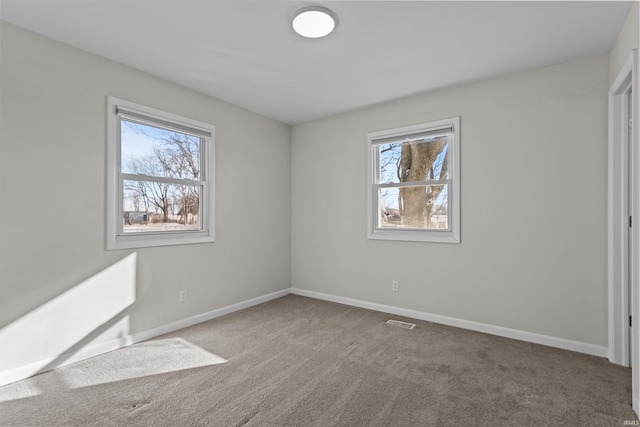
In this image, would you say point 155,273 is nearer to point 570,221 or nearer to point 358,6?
point 358,6

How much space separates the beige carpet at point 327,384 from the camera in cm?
187

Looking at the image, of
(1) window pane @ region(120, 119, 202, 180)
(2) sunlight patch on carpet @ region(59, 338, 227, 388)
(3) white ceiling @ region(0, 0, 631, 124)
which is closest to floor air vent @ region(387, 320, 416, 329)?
(2) sunlight patch on carpet @ region(59, 338, 227, 388)

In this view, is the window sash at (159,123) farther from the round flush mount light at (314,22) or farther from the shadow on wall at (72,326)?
the round flush mount light at (314,22)

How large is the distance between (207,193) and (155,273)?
1.03 metres

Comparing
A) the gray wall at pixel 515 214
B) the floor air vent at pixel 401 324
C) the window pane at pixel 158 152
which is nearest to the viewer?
the gray wall at pixel 515 214

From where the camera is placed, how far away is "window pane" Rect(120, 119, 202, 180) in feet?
9.83

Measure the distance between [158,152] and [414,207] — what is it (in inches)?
115

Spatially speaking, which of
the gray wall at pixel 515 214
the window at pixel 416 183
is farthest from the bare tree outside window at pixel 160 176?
the window at pixel 416 183

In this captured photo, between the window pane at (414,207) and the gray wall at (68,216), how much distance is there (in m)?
2.08

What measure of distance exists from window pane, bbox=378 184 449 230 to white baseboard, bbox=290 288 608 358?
3.27 feet

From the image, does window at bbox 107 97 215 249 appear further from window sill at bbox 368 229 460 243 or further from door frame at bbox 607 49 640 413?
door frame at bbox 607 49 640 413

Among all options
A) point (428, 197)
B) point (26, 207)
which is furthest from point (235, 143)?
point (428, 197)

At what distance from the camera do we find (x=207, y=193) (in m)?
3.63

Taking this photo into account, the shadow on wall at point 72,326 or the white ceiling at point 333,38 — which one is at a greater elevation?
the white ceiling at point 333,38
